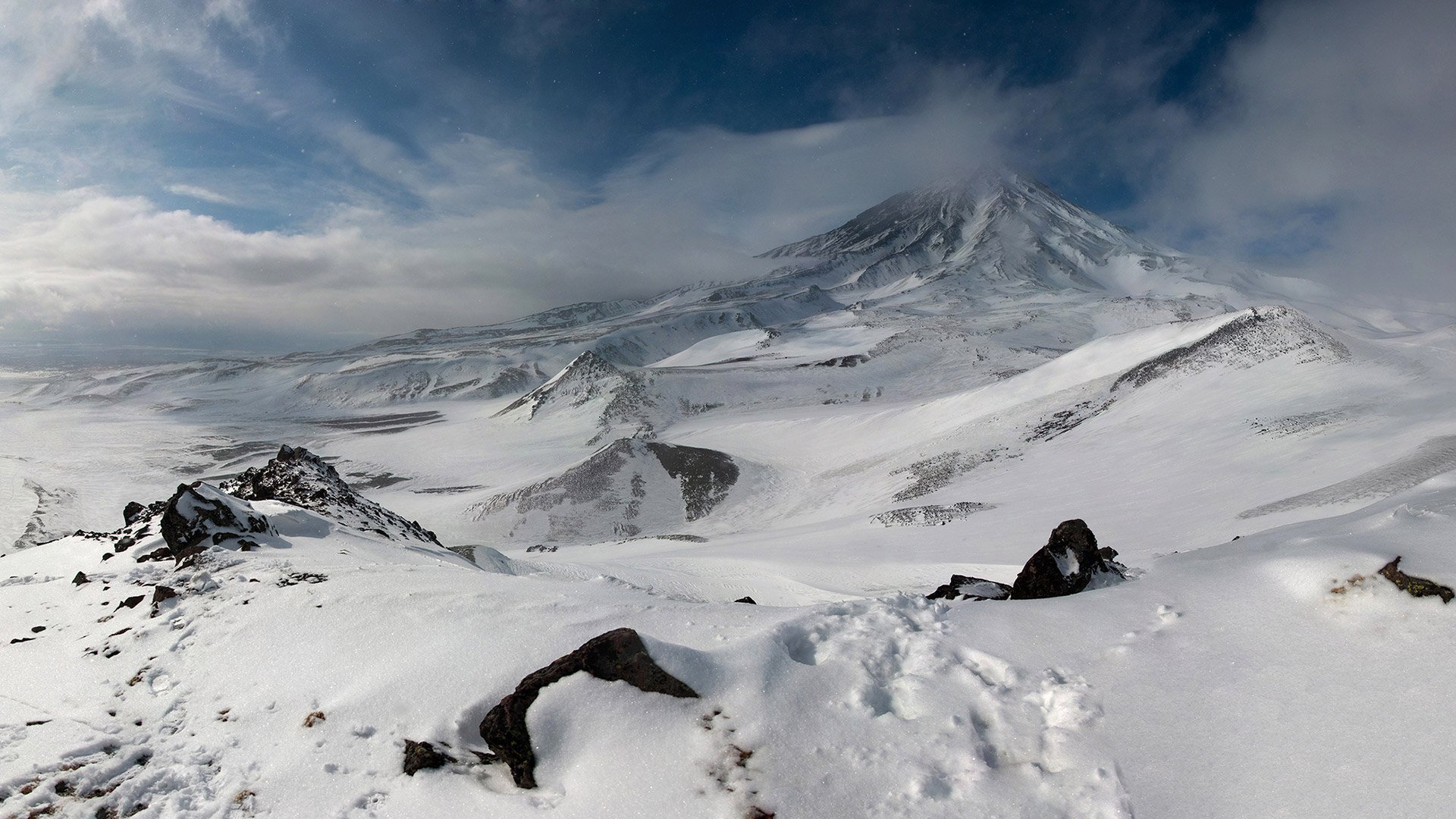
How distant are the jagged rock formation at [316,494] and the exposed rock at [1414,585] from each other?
Result: 22.7 metres

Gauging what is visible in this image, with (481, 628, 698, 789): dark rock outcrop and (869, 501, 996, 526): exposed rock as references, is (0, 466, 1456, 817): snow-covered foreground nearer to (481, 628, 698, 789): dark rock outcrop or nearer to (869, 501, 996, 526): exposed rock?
(481, 628, 698, 789): dark rock outcrop

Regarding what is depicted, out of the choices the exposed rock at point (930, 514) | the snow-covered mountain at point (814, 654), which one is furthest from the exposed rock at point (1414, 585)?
the exposed rock at point (930, 514)

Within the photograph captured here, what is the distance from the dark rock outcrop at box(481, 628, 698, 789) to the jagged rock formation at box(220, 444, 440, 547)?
16.6m

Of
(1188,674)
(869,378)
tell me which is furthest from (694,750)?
(869,378)

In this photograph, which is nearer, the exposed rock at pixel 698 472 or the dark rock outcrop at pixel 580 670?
the dark rock outcrop at pixel 580 670

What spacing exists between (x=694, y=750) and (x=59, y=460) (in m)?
103

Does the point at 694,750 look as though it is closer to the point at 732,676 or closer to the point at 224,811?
the point at 732,676

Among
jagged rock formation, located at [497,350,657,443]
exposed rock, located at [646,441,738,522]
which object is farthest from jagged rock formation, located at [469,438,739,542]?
jagged rock formation, located at [497,350,657,443]

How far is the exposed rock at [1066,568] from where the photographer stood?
9.16 meters

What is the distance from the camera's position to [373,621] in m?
9.02

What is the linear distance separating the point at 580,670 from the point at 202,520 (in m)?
13.8

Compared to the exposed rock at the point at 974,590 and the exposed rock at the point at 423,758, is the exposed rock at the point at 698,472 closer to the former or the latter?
the exposed rock at the point at 974,590

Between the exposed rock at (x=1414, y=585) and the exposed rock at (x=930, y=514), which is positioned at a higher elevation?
the exposed rock at (x=1414, y=585)

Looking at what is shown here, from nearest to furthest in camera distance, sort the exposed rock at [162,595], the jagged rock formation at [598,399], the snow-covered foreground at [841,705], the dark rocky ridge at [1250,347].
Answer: the snow-covered foreground at [841,705], the exposed rock at [162,595], the dark rocky ridge at [1250,347], the jagged rock formation at [598,399]
